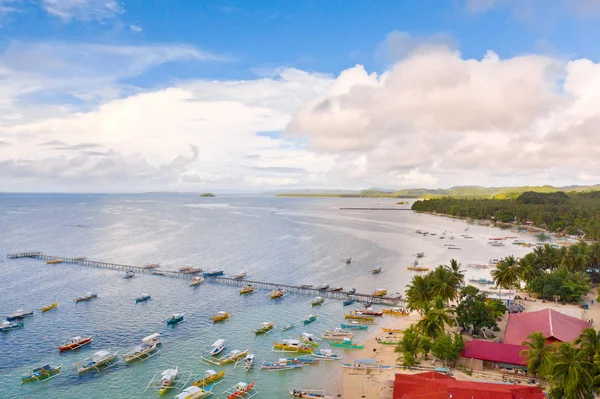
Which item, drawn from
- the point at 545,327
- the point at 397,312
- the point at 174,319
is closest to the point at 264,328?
the point at 174,319

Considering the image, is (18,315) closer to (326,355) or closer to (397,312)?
(326,355)

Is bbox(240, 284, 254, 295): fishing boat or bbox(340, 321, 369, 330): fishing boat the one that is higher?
bbox(340, 321, 369, 330): fishing boat

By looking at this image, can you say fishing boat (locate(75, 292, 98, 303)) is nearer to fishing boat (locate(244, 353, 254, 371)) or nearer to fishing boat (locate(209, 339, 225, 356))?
fishing boat (locate(209, 339, 225, 356))

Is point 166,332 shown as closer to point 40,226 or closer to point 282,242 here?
point 282,242

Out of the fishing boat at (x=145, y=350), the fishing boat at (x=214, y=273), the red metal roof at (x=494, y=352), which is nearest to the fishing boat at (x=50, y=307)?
the fishing boat at (x=145, y=350)

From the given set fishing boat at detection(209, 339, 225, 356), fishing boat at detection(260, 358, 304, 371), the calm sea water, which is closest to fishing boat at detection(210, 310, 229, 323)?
the calm sea water

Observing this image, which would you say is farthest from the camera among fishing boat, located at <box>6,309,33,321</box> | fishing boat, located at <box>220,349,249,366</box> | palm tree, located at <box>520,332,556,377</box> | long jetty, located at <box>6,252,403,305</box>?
long jetty, located at <box>6,252,403,305</box>

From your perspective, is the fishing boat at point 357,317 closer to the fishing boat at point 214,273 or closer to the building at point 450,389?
the building at point 450,389
